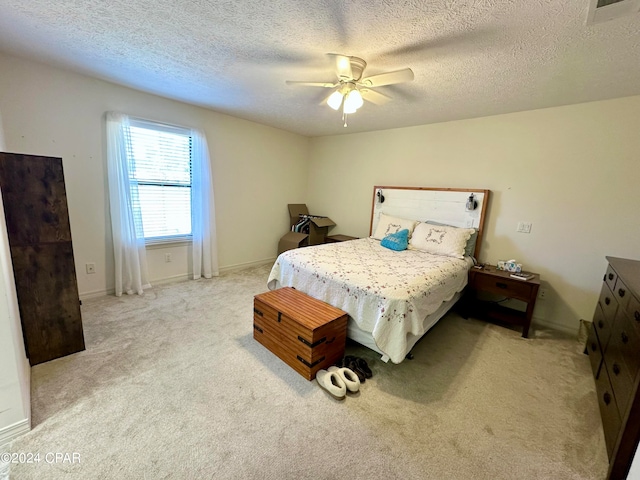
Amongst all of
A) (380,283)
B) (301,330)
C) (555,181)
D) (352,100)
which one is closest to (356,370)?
(301,330)

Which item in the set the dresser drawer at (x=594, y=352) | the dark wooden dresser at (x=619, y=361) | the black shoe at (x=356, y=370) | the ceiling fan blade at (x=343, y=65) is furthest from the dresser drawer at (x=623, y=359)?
the ceiling fan blade at (x=343, y=65)

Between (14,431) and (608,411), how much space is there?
10.4ft

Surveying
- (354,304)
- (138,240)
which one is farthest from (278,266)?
(138,240)

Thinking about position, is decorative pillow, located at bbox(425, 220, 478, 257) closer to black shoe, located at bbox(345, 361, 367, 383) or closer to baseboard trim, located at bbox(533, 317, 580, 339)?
baseboard trim, located at bbox(533, 317, 580, 339)

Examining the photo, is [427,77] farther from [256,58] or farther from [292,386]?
[292,386]

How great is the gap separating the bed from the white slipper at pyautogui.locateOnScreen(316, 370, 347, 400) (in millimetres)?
354

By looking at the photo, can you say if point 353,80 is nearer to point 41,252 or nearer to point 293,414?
point 293,414

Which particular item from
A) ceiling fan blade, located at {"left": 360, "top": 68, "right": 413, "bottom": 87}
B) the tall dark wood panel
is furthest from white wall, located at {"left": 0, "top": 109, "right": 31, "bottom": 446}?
ceiling fan blade, located at {"left": 360, "top": 68, "right": 413, "bottom": 87}

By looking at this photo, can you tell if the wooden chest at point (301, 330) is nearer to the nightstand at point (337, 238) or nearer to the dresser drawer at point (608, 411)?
the dresser drawer at point (608, 411)

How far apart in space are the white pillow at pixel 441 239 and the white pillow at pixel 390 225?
0.19m

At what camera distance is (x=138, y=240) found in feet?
10.2

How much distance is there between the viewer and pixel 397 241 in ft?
10.6

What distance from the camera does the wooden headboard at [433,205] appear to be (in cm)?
319

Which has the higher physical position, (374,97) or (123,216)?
(374,97)
